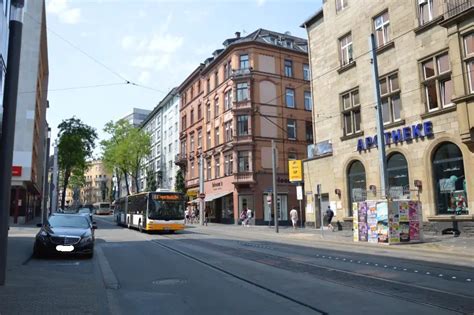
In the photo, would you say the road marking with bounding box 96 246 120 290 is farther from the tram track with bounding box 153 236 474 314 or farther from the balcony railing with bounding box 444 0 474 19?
the balcony railing with bounding box 444 0 474 19

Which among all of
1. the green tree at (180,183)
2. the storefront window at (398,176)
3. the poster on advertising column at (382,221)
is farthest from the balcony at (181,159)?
the poster on advertising column at (382,221)

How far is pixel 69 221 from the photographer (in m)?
16.2

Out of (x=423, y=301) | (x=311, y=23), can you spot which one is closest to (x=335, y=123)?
(x=311, y=23)

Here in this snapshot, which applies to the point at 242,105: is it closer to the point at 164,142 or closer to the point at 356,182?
the point at 356,182

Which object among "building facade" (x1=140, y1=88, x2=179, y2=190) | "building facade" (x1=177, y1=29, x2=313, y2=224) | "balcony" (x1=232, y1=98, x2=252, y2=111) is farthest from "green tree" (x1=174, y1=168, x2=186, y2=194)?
"balcony" (x1=232, y1=98, x2=252, y2=111)

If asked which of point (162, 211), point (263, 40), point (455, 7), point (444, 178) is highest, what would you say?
point (263, 40)

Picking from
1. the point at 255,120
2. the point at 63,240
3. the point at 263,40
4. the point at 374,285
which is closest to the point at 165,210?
the point at 63,240

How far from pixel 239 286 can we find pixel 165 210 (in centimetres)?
2109

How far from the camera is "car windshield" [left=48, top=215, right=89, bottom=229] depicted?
51.5ft

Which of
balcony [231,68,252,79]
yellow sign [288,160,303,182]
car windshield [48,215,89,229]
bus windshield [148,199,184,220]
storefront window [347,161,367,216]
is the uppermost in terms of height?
balcony [231,68,252,79]

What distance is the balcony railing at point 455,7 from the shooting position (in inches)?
808

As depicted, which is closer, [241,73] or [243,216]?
[243,216]

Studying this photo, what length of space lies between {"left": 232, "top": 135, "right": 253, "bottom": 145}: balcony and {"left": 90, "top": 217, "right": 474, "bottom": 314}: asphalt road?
30.8m

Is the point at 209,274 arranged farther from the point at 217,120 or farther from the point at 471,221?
the point at 217,120
